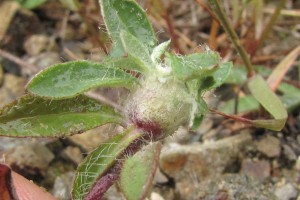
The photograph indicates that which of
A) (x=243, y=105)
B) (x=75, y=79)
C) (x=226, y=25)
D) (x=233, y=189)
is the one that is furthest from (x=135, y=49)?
(x=243, y=105)

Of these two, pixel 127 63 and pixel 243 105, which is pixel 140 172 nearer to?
pixel 127 63

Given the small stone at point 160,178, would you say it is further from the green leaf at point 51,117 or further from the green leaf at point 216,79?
the green leaf at point 216,79

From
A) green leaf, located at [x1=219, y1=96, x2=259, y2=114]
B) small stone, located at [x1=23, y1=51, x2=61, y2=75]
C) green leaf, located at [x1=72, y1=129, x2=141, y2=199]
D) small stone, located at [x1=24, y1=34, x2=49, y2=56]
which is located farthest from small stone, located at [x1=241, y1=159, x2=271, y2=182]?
small stone, located at [x1=24, y1=34, x2=49, y2=56]

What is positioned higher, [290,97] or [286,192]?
[290,97]

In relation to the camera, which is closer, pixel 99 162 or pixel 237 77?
pixel 99 162

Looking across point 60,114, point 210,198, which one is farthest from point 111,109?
point 210,198

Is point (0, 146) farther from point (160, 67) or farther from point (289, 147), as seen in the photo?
point (289, 147)

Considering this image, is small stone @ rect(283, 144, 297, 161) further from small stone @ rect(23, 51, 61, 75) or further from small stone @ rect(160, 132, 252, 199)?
small stone @ rect(23, 51, 61, 75)
